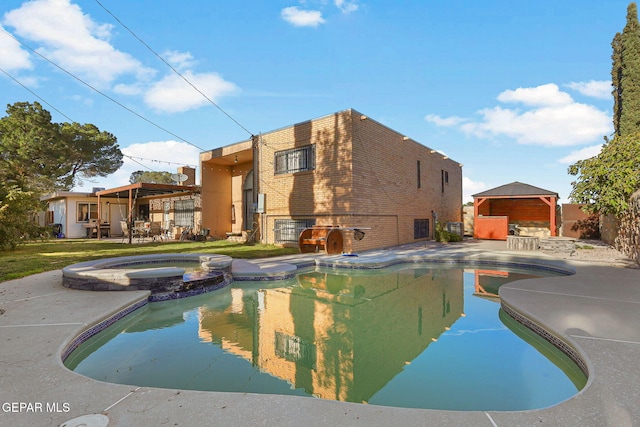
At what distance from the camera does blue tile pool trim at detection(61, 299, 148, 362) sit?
11.8ft

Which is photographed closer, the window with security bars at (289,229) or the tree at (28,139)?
the window with security bars at (289,229)

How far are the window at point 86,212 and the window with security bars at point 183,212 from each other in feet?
20.7

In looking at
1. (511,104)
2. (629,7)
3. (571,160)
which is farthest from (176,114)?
(629,7)

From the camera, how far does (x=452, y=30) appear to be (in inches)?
459

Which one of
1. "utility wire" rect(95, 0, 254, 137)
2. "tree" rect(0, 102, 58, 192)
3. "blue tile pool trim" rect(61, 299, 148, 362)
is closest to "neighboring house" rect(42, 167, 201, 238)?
"tree" rect(0, 102, 58, 192)

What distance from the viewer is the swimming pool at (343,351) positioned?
3.16 metres

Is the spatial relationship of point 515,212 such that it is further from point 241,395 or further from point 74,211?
point 74,211

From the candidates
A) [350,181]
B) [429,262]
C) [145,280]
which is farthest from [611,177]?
[145,280]

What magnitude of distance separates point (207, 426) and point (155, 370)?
75.2 inches

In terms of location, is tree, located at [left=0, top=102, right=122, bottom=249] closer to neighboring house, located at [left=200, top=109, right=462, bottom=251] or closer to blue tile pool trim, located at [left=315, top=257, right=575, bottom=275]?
neighboring house, located at [left=200, top=109, right=462, bottom=251]

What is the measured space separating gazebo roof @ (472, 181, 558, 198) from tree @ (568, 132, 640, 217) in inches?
257

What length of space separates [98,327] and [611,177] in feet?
49.0

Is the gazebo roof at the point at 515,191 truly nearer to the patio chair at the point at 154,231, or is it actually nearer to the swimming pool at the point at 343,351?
the swimming pool at the point at 343,351

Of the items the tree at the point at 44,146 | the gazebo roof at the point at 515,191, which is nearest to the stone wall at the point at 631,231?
the gazebo roof at the point at 515,191
